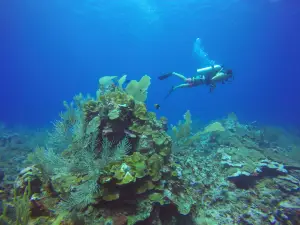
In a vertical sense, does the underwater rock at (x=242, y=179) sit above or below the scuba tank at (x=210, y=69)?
below

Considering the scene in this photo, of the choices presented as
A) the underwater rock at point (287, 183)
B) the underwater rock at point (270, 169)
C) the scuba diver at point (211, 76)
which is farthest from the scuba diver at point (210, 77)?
the underwater rock at point (287, 183)

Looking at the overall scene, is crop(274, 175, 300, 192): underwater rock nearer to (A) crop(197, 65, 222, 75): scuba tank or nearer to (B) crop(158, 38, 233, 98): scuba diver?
(B) crop(158, 38, 233, 98): scuba diver

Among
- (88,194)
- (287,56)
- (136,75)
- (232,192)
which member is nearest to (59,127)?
(88,194)

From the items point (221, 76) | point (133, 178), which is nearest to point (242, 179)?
point (133, 178)

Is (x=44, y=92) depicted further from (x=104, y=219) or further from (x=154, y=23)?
(x=104, y=219)

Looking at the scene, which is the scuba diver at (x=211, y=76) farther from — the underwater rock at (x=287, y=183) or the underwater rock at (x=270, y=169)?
the underwater rock at (x=287, y=183)

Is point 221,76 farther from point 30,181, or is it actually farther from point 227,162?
point 30,181

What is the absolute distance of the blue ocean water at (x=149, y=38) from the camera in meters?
46.6

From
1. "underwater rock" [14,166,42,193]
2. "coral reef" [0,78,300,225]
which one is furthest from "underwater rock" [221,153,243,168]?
"underwater rock" [14,166,42,193]

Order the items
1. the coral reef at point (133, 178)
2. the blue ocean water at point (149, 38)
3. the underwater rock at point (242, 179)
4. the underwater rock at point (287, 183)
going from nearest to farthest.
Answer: the coral reef at point (133, 178), the underwater rock at point (287, 183), the underwater rock at point (242, 179), the blue ocean water at point (149, 38)

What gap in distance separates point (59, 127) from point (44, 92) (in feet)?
618

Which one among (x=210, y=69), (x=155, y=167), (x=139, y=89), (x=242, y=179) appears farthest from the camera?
(x=210, y=69)

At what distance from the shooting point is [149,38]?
81.8 metres

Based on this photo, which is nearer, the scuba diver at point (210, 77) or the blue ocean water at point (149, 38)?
the scuba diver at point (210, 77)
